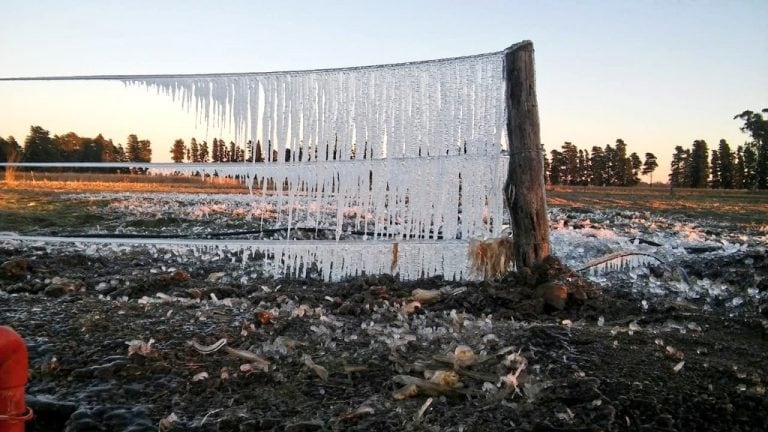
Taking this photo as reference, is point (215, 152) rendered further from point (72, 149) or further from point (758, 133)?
point (758, 133)

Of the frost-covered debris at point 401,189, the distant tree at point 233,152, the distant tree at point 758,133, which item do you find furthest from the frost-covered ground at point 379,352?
the distant tree at point 758,133

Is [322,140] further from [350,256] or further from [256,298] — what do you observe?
[256,298]

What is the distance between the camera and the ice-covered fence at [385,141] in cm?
547

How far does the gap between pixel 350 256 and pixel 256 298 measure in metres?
1.11

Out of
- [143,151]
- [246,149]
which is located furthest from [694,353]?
[143,151]

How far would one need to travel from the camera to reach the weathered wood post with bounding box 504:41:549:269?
5320mm

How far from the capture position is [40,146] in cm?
924

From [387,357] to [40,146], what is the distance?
8.12 metres

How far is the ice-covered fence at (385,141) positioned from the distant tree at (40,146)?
4.08 metres

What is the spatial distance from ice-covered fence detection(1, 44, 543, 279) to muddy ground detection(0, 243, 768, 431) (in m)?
0.62

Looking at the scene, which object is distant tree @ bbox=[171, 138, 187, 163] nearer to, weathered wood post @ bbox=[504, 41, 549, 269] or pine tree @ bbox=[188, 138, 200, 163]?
→ pine tree @ bbox=[188, 138, 200, 163]

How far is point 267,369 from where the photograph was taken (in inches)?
131

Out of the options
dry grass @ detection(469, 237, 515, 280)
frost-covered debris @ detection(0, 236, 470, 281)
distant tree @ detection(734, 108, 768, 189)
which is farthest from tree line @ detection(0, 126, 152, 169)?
distant tree @ detection(734, 108, 768, 189)

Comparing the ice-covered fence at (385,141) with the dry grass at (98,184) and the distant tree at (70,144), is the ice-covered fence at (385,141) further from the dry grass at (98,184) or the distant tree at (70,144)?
the dry grass at (98,184)
